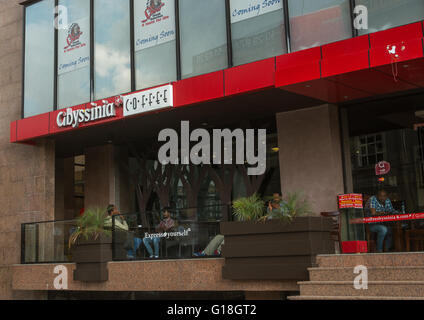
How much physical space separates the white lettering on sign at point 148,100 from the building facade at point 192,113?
0.04 metres

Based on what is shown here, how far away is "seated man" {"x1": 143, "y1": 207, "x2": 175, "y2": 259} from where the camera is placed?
12953 millimetres

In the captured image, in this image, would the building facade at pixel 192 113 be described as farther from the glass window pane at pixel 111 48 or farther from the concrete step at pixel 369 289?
the concrete step at pixel 369 289

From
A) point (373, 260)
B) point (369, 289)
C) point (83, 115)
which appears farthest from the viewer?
point (83, 115)

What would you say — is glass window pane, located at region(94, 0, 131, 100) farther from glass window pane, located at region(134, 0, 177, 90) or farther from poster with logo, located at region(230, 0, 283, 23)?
poster with logo, located at region(230, 0, 283, 23)

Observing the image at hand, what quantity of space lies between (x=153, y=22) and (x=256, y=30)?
3.25m

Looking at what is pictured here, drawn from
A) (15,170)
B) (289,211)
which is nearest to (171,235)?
(289,211)

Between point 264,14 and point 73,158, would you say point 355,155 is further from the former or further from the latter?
point 73,158

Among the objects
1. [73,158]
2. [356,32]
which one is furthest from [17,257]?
[356,32]

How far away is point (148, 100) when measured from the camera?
14.8 meters

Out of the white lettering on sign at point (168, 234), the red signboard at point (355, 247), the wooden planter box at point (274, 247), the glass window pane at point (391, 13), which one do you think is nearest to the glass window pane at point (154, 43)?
the white lettering on sign at point (168, 234)

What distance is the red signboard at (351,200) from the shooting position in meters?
13.2

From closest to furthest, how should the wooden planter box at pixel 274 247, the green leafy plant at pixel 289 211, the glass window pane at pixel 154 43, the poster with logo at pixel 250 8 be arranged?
the wooden planter box at pixel 274 247
the green leafy plant at pixel 289 211
the poster with logo at pixel 250 8
the glass window pane at pixel 154 43

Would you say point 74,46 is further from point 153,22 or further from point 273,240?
point 273,240

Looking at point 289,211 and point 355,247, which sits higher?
point 289,211
